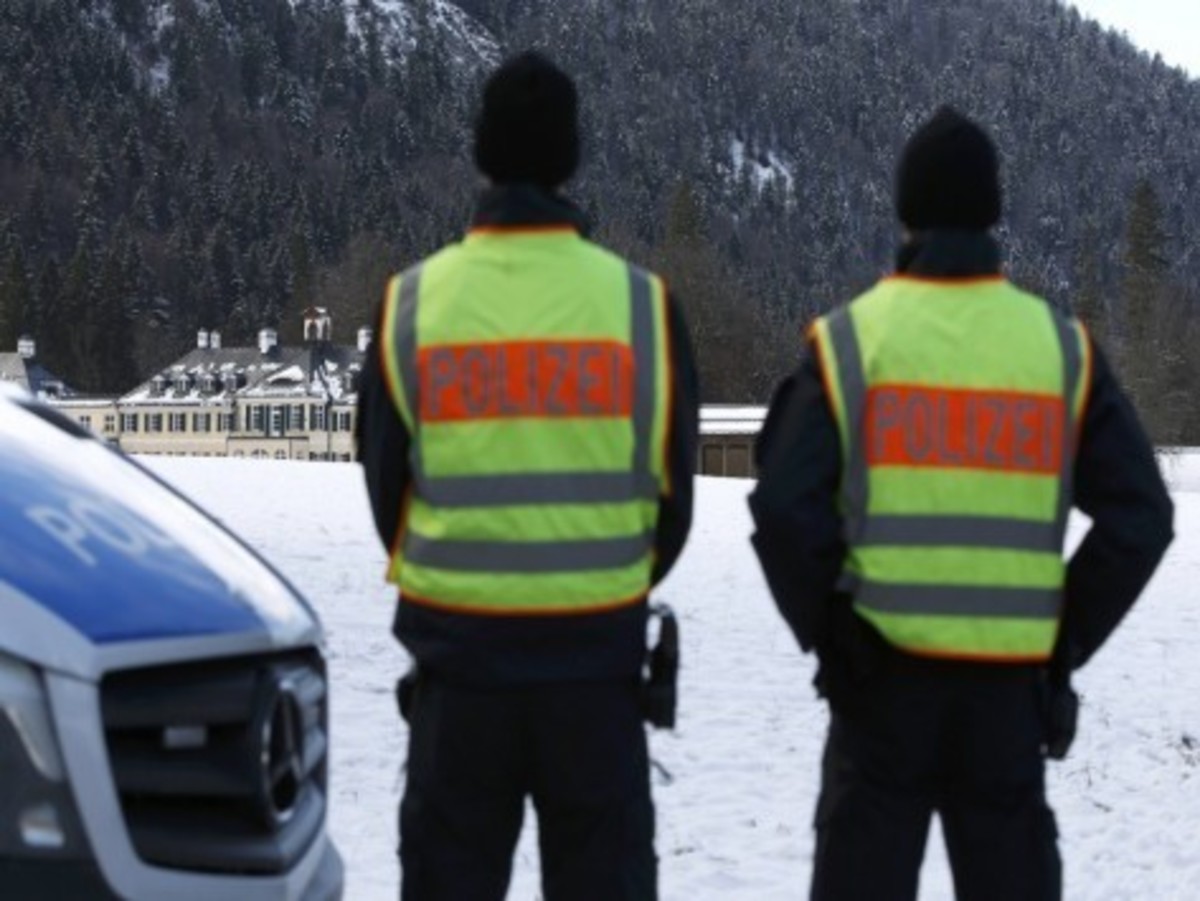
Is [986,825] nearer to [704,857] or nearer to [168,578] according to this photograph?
[168,578]

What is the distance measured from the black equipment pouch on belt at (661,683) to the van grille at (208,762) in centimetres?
92

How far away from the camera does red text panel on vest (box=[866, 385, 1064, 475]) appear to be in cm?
400

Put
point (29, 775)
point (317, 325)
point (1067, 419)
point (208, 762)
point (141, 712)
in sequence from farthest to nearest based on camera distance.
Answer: point (317, 325) → point (1067, 419) → point (208, 762) → point (141, 712) → point (29, 775)

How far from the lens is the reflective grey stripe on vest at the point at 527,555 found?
3797 millimetres

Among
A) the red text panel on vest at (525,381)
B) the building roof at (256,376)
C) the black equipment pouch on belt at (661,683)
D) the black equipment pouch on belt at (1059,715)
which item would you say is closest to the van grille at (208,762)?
the red text panel on vest at (525,381)

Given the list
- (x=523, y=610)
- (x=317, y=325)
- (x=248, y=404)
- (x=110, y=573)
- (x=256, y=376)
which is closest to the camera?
(x=110, y=573)

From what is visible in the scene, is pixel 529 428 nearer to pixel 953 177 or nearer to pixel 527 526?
pixel 527 526

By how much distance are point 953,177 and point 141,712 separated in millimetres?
2247

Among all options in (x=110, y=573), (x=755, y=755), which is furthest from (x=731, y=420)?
(x=110, y=573)

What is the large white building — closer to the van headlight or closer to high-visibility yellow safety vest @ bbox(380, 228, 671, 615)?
high-visibility yellow safety vest @ bbox(380, 228, 671, 615)

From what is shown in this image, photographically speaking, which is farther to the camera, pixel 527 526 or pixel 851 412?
pixel 851 412

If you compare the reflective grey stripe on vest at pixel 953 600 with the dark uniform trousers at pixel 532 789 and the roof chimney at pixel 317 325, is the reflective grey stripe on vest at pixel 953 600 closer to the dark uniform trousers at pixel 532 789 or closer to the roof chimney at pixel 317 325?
the dark uniform trousers at pixel 532 789

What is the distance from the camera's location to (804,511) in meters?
3.99

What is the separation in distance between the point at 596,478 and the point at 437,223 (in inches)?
7006
